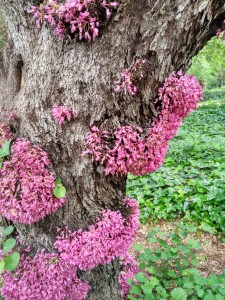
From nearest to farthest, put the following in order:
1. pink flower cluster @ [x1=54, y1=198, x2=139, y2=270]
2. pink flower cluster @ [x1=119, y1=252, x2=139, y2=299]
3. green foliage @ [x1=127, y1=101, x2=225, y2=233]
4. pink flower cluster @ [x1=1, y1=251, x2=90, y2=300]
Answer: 1. pink flower cluster @ [x1=54, y1=198, x2=139, y2=270]
2. pink flower cluster @ [x1=1, y1=251, x2=90, y2=300]
3. pink flower cluster @ [x1=119, y1=252, x2=139, y2=299]
4. green foliage @ [x1=127, y1=101, x2=225, y2=233]

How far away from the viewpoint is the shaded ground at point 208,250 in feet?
13.8

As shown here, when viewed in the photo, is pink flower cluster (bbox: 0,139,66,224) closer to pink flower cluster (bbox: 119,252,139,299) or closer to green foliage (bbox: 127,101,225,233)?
pink flower cluster (bbox: 119,252,139,299)

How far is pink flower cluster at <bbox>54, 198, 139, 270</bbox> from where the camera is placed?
77.5 inches

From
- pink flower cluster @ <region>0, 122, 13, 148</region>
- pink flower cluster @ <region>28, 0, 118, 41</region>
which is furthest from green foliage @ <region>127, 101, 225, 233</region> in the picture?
pink flower cluster @ <region>28, 0, 118, 41</region>

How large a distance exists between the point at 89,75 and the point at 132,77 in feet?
0.97

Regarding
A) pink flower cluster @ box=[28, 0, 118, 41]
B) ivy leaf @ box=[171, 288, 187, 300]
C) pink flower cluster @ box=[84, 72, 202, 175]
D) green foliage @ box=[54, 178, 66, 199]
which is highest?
pink flower cluster @ box=[28, 0, 118, 41]

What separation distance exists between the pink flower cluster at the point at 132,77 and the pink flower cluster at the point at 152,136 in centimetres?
19

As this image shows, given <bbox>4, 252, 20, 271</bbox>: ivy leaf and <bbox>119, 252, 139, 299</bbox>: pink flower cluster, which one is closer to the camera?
<bbox>4, 252, 20, 271</bbox>: ivy leaf

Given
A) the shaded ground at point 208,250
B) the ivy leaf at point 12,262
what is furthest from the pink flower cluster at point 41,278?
the shaded ground at point 208,250

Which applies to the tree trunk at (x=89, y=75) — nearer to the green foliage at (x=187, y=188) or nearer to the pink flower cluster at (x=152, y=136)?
the pink flower cluster at (x=152, y=136)

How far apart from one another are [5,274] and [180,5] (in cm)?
262

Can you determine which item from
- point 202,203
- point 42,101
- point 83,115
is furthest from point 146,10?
point 202,203

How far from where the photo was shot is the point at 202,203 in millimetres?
5047

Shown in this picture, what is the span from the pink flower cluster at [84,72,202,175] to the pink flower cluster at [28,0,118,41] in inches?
23.6
